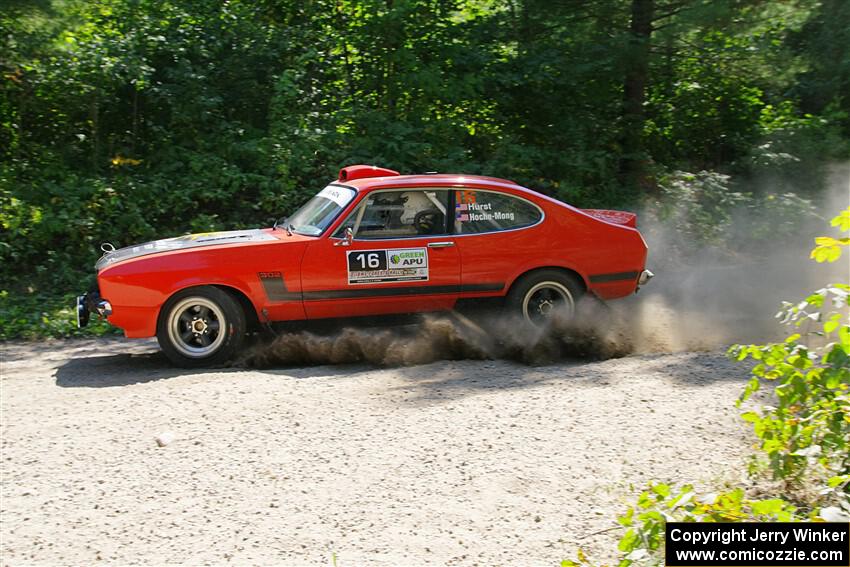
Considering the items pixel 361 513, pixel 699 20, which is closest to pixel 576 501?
pixel 361 513

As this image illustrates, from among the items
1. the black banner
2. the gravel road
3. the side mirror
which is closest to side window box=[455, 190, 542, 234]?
the side mirror

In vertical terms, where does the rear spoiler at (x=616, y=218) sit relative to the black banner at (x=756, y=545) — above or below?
above

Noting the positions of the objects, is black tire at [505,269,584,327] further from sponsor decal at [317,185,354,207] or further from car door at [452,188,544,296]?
sponsor decal at [317,185,354,207]

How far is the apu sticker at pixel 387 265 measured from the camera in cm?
809

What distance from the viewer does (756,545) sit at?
3363mm

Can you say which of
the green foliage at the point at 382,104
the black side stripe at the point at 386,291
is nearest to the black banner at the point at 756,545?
the black side stripe at the point at 386,291

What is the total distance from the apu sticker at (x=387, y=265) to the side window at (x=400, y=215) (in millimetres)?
172

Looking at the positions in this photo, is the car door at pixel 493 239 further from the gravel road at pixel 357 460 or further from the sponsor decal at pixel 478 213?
the gravel road at pixel 357 460

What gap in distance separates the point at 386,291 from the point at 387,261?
0.28 m

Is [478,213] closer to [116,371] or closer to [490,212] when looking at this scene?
[490,212]

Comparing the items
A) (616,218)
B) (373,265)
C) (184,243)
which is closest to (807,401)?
(373,265)

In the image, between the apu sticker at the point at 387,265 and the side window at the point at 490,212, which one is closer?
the apu sticker at the point at 387,265

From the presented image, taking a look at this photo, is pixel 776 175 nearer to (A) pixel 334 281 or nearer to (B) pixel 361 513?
(A) pixel 334 281

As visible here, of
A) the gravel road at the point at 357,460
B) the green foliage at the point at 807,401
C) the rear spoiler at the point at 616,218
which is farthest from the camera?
the rear spoiler at the point at 616,218
